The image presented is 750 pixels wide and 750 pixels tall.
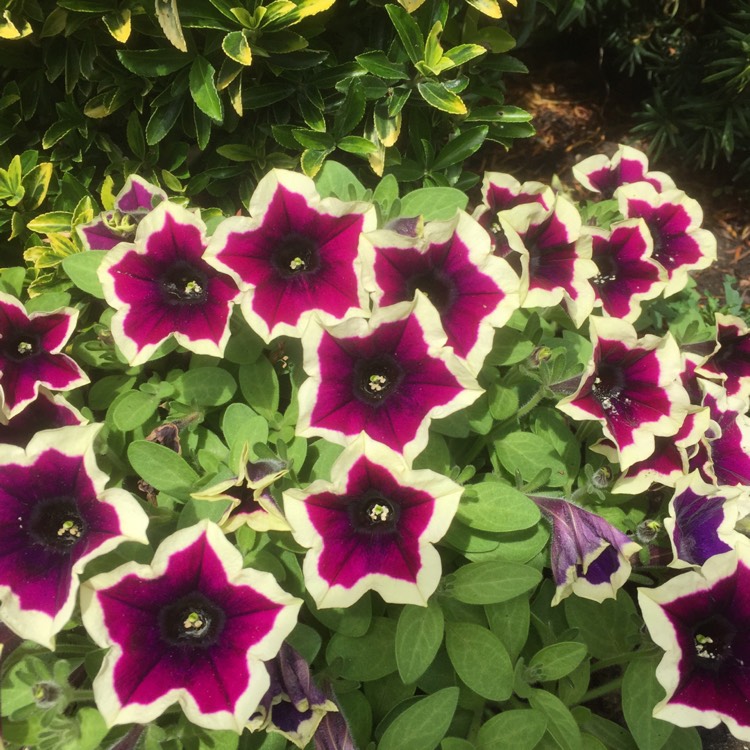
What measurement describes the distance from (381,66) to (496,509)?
1726mm

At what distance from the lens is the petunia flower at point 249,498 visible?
1589 mm

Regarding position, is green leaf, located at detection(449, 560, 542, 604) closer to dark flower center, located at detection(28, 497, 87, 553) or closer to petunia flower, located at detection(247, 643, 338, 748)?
petunia flower, located at detection(247, 643, 338, 748)

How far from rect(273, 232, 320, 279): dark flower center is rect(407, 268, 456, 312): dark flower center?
11.5 inches

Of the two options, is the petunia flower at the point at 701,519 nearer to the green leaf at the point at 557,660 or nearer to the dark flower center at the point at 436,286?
the green leaf at the point at 557,660

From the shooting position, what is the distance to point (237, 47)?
7.54 feet

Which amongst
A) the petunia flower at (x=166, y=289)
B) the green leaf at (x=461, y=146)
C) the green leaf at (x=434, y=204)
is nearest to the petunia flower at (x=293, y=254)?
the petunia flower at (x=166, y=289)

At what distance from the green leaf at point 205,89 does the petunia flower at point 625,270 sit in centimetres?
141

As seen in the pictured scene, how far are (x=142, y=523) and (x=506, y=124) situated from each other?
2426mm

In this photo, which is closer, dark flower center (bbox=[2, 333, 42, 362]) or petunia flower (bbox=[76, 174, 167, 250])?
dark flower center (bbox=[2, 333, 42, 362])

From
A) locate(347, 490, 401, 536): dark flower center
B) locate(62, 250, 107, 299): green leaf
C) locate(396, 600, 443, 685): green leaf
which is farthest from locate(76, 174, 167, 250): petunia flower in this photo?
locate(396, 600, 443, 685): green leaf

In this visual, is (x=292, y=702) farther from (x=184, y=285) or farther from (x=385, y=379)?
(x=184, y=285)

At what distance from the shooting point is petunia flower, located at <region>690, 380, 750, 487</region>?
216 centimetres

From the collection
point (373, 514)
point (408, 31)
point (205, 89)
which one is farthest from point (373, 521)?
→ point (408, 31)

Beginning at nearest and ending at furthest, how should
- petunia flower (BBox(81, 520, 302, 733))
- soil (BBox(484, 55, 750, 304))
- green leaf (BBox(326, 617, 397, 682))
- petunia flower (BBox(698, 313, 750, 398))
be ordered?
petunia flower (BBox(81, 520, 302, 733)), green leaf (BBox(326, 617, 397, 682)), petunia flower (BBox(698, 313, 750, 398)), soil (BBox(484, 55, 750, 304))
